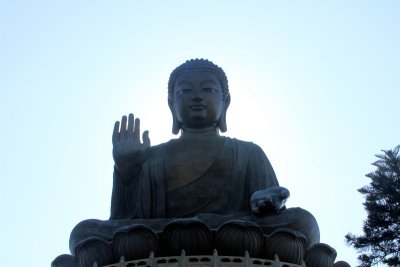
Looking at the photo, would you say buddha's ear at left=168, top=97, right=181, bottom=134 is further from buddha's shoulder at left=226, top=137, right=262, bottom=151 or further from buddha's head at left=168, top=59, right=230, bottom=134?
buddha's shoulder at left=226, top=137, right=262, bottom=151

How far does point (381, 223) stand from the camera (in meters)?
13.3

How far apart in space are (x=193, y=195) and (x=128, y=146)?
3.01 ft

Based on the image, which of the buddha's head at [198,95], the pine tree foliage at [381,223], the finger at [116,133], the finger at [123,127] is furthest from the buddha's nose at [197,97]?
the pine tree foliage at [381,223]

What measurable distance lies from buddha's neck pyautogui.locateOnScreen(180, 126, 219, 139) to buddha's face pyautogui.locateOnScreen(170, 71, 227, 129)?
50mm

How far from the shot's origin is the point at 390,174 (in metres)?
13.9

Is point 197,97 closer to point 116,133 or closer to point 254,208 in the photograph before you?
point 116,133

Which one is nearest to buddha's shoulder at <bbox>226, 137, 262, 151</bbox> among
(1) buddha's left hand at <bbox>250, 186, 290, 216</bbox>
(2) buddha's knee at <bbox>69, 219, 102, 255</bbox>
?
(1) buddha's left hand at <bbox>250, 186, 290, 216</bbox>

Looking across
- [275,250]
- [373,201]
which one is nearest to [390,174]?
[373,201]

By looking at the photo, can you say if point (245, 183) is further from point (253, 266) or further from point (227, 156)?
point (253, 266)

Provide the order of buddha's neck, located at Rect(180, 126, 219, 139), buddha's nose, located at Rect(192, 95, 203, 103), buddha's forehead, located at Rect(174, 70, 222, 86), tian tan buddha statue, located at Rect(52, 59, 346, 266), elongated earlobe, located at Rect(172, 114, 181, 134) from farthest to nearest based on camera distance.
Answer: elongated earlobe, located at Rect(172, 114, 181, 134)
buddha's forehead, located at Rect(174, 70, 222, 86)
buddha's nose, located at Rect(192, 95, 203, 103)
buddha's neck, located at Rect(180, 126, 219, 139)
tian tan buddha statue, located at Rect(52, 59, 346, 266)

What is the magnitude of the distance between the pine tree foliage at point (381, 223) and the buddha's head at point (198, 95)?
465cm

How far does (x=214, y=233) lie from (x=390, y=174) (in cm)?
772

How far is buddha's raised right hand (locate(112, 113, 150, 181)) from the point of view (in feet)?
28.4

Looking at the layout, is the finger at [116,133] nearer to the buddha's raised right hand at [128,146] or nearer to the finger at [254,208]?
the buddha's raised right hand at [128,146]
